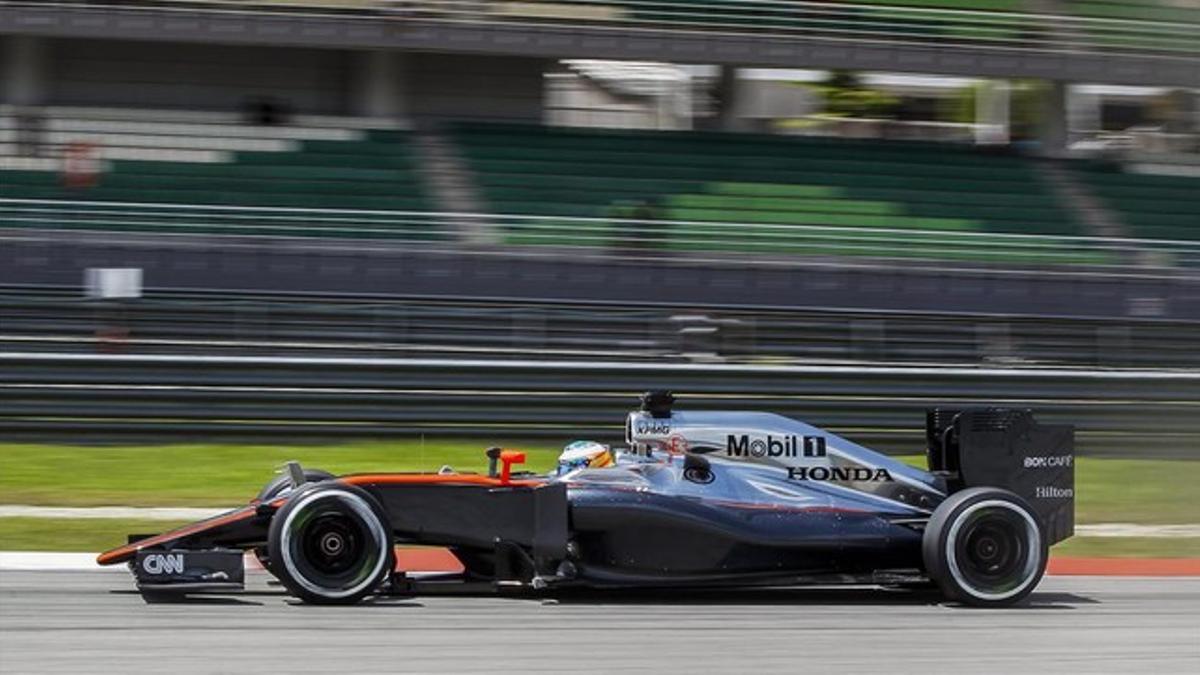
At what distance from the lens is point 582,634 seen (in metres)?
7.74

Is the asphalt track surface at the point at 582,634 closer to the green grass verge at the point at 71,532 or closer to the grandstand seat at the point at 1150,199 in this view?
the green grass verge at the point at 71,532

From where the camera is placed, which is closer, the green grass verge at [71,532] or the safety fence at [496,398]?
the green grass verge at [71,532]

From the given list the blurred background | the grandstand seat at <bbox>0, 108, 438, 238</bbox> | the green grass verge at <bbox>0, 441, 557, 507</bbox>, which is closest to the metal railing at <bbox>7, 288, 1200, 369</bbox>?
the blurred background

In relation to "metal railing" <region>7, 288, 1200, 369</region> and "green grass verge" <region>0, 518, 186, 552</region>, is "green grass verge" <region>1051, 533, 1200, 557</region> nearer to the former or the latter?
"green grass verge" <region>0, 518, 186, 552</region>

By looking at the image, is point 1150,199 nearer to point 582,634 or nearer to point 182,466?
point 182,466

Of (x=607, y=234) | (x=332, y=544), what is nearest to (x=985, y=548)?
(x=332, y=544)

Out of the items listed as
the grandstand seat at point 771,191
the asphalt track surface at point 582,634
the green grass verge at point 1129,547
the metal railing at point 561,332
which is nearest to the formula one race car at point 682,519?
the asphalt track surface at point 582,634

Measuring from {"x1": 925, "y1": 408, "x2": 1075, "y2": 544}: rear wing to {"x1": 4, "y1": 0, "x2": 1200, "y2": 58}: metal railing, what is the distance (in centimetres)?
1537

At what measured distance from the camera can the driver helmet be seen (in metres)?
9.09

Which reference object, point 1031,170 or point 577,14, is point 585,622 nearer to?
point 577,14

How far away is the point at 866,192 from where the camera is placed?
23797 mm

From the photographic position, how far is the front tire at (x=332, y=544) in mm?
8195

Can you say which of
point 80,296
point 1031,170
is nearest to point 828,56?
point 1031,170

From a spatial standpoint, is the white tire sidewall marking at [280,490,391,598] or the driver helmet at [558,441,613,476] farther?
the driver helmet at [558,441,613,476]
